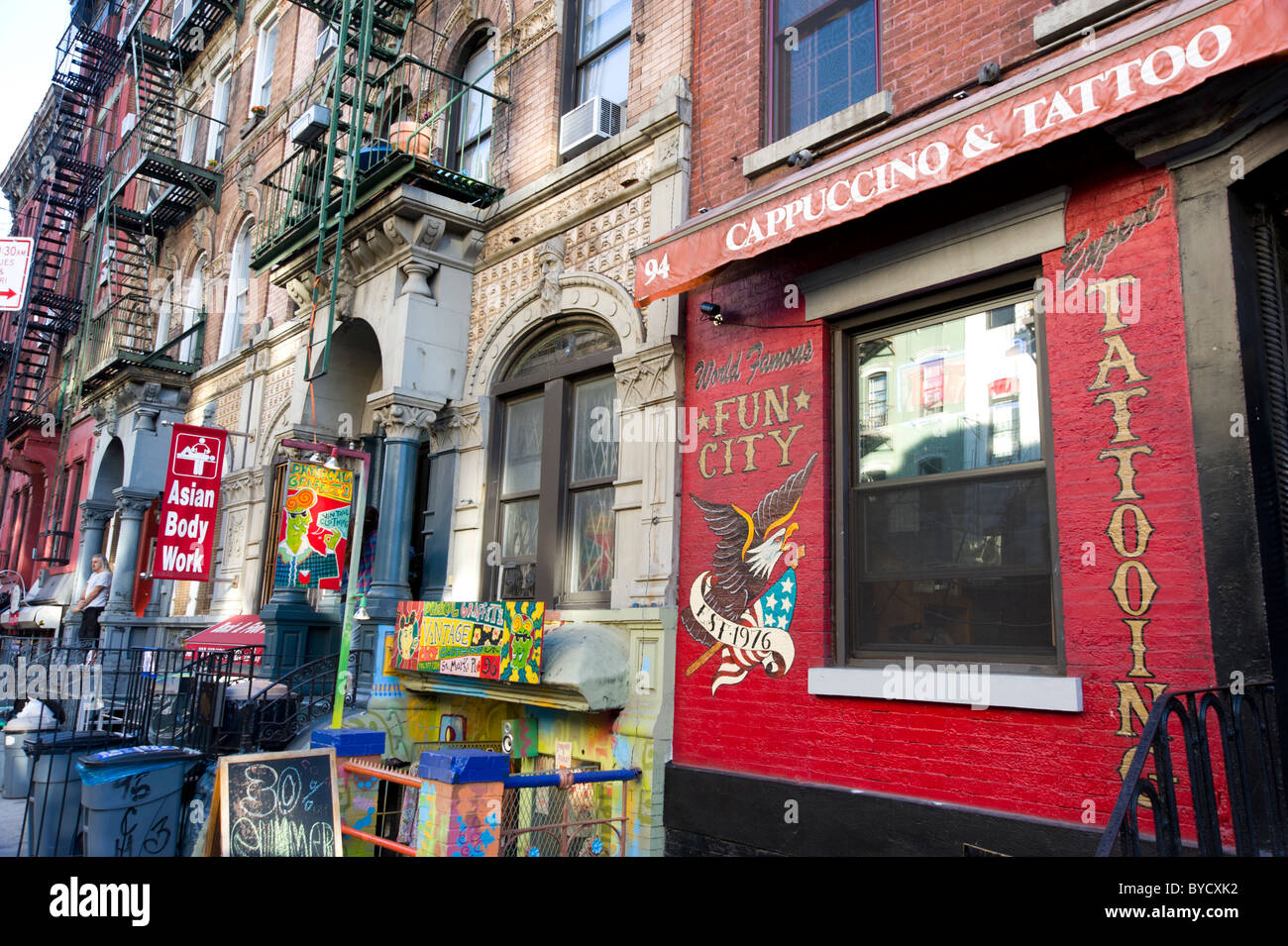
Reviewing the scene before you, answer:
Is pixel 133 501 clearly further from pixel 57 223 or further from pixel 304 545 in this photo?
pixel 57 223

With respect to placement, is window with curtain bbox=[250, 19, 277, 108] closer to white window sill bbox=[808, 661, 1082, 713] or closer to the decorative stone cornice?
the decorative stone cornice

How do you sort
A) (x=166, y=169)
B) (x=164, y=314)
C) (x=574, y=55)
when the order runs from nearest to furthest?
(x=574, y=55), (x=166, y=169), (x=164, y=314)

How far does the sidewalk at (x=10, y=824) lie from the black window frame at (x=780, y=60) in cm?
877

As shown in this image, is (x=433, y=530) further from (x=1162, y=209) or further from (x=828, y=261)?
(x=1162, y=209)

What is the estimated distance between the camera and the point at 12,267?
1382cm

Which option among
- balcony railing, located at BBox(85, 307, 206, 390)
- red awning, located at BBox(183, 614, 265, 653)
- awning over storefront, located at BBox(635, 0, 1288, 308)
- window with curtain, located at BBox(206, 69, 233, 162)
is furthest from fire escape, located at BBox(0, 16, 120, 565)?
awning over storefront, located at BBox(635, 0, 1288, 308)

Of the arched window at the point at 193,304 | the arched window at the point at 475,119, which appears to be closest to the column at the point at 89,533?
the arched window at the point at 193,304

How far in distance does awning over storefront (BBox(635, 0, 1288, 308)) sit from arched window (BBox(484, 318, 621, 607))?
226cm

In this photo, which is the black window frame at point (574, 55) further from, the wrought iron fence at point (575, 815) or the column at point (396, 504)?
the wrought iron fence at point (575, 815)

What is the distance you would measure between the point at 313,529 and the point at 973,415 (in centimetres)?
771

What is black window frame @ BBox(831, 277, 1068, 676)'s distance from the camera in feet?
17.5

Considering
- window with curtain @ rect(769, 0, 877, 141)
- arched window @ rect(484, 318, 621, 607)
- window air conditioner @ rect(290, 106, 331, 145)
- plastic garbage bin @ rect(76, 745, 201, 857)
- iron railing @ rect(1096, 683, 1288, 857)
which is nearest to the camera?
iron railing @ rect(1096, 683, 1288, 857)

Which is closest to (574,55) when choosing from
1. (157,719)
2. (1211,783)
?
(157,719)

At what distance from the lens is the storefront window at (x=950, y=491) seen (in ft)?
18.2
